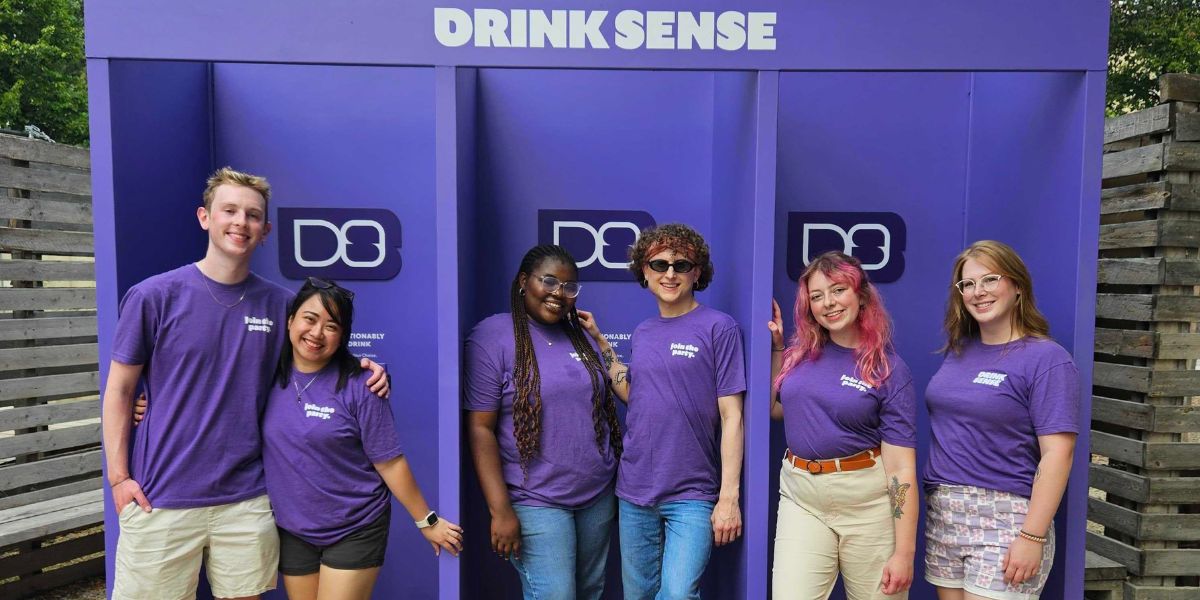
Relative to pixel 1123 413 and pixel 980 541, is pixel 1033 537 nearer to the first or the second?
pixel 980 541

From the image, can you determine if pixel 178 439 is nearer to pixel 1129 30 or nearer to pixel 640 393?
pixel 640 393

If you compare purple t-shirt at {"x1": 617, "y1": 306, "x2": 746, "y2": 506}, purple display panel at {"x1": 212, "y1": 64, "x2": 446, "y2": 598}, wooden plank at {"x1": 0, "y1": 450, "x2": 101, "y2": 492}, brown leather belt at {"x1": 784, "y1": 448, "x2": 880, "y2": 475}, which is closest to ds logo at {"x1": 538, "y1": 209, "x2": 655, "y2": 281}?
purple display panel at {"x1": 212, "y1": 64, "x2": 446, "y2": 598}

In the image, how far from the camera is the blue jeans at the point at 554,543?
2.47m

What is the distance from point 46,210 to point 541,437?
3299 mm

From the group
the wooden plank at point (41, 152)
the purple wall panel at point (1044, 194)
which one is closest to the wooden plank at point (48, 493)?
the wooden plank at point (41, 152)

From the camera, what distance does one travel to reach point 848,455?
7.46ft

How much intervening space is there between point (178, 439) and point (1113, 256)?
4237 millimetres

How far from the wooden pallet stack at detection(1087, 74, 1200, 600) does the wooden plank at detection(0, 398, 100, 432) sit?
535cm

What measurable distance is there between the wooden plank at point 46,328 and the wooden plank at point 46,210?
0.54 m

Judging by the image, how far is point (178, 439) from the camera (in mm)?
2195

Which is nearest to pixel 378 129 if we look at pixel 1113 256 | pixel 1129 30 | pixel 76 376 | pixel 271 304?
pixel 271 304

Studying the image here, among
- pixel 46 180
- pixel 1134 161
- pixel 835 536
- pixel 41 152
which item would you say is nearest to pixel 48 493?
pixel 46 180

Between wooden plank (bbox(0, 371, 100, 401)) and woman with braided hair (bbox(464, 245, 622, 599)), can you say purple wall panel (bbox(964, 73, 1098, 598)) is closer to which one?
woman with braided hair (bbox(464, 245, 622, 599))

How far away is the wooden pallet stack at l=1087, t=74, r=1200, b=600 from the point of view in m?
3.46
